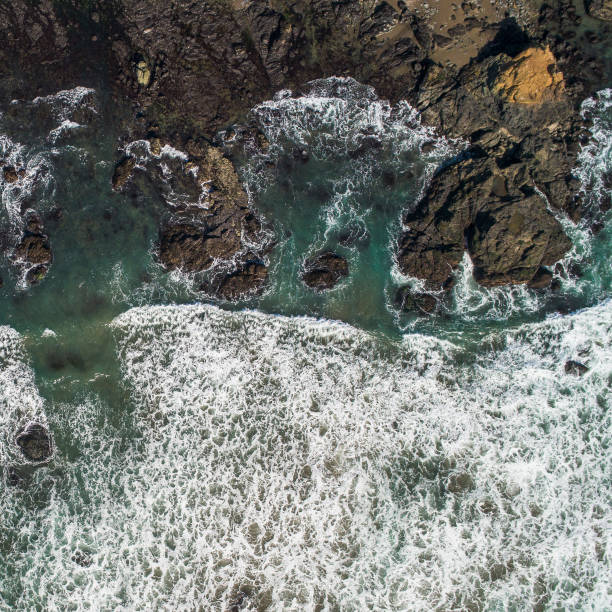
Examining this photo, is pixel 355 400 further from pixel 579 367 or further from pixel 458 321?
pixel 579 367

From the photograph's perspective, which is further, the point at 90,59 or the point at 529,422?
the point at 90,59

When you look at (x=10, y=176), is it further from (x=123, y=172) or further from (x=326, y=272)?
(x=326, y=272)

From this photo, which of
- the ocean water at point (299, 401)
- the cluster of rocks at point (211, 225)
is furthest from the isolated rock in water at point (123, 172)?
the ocean water at point (299, 401)

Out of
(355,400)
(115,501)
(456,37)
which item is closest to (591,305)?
(355,400)

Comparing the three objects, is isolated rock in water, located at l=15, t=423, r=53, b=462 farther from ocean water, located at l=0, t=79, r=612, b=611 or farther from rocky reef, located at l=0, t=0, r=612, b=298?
rocky reef, located at l=0, t=0, r=612, b=298

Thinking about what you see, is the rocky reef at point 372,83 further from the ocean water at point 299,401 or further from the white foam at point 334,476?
the white foam at point 334,476

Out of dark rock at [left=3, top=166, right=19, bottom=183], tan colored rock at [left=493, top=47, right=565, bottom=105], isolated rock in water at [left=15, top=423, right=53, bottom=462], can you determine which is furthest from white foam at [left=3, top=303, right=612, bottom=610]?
tan colored rock at [left=493, top=47, right=565, bottom=105]

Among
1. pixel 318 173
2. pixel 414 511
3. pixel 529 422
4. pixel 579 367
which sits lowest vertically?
pixel 414 511
